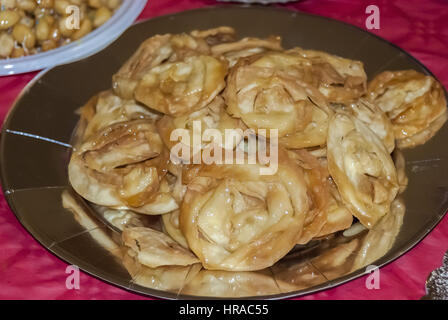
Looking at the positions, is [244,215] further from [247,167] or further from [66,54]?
[66,54]

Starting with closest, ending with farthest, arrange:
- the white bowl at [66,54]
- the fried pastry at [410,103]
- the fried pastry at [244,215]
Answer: the fried pastry at [244,215] → the fried pastry at [410,103] → the white bowl at [66,54]

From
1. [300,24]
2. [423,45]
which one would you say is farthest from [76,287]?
[423,45]

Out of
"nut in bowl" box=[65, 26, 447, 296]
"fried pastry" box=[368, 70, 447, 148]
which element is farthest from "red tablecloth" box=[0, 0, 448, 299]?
"fried pastry" box=[368, 70, 447, 148]

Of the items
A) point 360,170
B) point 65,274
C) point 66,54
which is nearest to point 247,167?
point 360,170

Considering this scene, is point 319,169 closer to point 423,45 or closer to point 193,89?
point 193,89

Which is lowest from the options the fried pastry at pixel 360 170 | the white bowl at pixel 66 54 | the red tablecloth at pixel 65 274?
the red tablecloth at pixel 65 274

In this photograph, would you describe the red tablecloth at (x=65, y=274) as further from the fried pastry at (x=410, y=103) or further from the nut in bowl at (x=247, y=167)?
the fried pastry at (x=410, y=103)

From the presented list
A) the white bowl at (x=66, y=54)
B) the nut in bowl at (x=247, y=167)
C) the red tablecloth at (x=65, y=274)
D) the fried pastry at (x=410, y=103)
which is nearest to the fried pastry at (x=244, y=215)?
the nut in bowl at (x=247, y=167)

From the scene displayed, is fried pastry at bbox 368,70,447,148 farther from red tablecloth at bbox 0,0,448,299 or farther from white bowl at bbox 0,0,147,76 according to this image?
white bowl at bbox 0,0,147,76
